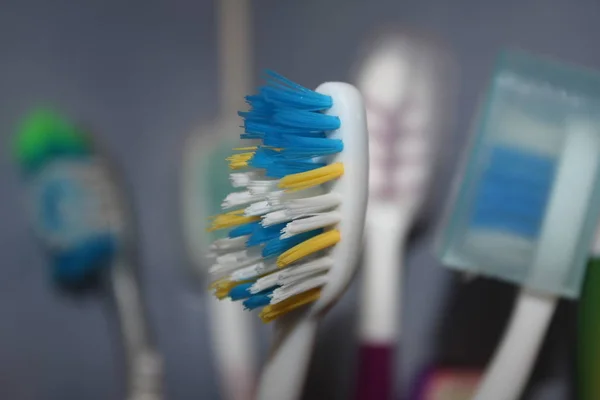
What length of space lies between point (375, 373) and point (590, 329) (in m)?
0.19

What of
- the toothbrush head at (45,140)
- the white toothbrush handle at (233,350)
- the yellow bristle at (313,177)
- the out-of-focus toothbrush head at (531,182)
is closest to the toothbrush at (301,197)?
the yellow bristle at (313,177)

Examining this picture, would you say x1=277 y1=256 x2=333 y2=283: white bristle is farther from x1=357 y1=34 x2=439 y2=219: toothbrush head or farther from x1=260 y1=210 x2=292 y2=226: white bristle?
x1=357 y1=34 x2=439 y2=219: toothbrush head

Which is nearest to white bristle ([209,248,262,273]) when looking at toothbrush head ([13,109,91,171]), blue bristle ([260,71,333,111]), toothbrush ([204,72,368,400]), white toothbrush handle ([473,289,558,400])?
toothbrush ([204,72,368,400])

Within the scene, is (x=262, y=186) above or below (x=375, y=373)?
above

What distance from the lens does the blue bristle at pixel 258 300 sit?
0.45 metres

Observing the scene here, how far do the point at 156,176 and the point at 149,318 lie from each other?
0.56ft

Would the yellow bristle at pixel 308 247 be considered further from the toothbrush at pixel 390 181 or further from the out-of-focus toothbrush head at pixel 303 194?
the toothbrush at pixel 390 181

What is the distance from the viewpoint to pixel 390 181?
2.05 feet

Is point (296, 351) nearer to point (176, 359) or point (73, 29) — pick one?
point (176, 359)

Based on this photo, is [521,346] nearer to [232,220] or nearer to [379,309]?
[379,309]

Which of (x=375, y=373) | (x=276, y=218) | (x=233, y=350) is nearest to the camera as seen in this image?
(x=276, y=218)

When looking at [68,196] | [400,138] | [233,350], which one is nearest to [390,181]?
[400,138]

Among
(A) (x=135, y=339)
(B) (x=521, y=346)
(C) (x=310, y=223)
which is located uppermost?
(C) (x=310, y=223)

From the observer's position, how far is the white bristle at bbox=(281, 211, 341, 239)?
1.39 feet
